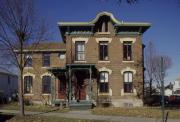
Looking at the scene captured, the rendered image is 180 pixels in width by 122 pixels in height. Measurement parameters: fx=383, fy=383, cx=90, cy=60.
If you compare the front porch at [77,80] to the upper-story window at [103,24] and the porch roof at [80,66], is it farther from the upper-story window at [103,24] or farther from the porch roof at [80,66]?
the upper-story window at [103,24]

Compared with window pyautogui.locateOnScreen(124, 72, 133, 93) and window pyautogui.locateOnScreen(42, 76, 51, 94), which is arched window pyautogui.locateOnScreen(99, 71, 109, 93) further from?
window pyautogui.locateOnScreen(42, 76, 51, 94)

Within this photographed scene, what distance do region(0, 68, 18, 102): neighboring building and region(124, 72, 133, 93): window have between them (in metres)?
27.1

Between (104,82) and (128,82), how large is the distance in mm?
2330

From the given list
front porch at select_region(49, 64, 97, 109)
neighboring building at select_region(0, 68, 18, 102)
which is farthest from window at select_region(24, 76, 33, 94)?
neighboring building at select_region(0, 68, 18, 102)

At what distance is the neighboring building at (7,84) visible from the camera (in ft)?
201

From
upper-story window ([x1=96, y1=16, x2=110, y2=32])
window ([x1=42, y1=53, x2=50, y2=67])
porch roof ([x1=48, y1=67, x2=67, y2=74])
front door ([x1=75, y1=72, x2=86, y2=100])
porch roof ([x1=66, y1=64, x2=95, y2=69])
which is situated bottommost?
front door ([x1=75, y1=72, x2=86, y2=100])

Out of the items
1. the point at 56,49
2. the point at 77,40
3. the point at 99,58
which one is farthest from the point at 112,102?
the point at 56,49

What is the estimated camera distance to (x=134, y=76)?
36812mm

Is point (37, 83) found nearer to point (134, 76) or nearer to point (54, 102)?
point (54, 102)

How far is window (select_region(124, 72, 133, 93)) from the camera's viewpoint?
36.9 meters

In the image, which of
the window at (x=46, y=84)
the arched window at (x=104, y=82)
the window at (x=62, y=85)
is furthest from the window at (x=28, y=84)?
the arched window at (x=104, y=82)

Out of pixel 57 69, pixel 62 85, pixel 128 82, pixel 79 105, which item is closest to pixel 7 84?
pixel 62 85

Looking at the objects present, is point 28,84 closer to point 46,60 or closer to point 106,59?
point 46,60

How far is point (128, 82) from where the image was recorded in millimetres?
36938
